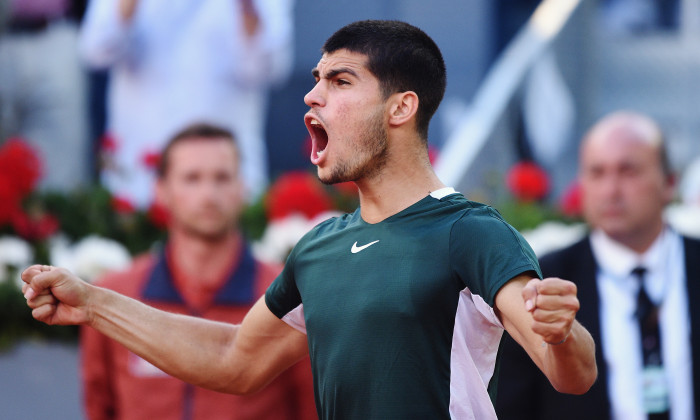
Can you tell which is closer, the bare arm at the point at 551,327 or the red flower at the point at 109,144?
the bare arm at the point at 551,327

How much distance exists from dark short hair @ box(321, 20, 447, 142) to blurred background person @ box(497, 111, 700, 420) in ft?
5.72

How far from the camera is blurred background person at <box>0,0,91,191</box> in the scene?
Result: 8070mm

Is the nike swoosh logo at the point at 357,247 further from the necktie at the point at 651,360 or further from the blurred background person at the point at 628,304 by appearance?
the necktie at the point at 651,360

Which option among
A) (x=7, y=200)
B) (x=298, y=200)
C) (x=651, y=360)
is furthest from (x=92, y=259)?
(x=651, y=360)

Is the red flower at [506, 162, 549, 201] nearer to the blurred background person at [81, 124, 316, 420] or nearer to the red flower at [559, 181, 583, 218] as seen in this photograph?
the red flower at [559, 181, 583, 218]

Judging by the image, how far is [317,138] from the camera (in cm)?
270

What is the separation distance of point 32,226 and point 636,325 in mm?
3253

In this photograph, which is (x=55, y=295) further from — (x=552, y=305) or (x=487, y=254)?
(x=552, y=305)

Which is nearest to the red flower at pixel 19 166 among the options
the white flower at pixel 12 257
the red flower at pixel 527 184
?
the white flower at pixel 12 257

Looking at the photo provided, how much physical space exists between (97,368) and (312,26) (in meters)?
6.05

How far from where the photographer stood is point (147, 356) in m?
2.91

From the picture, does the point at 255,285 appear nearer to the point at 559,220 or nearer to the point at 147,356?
the point at 147,356

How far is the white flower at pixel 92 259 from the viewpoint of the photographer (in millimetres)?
5293

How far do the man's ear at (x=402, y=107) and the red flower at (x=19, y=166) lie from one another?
3.67 m
